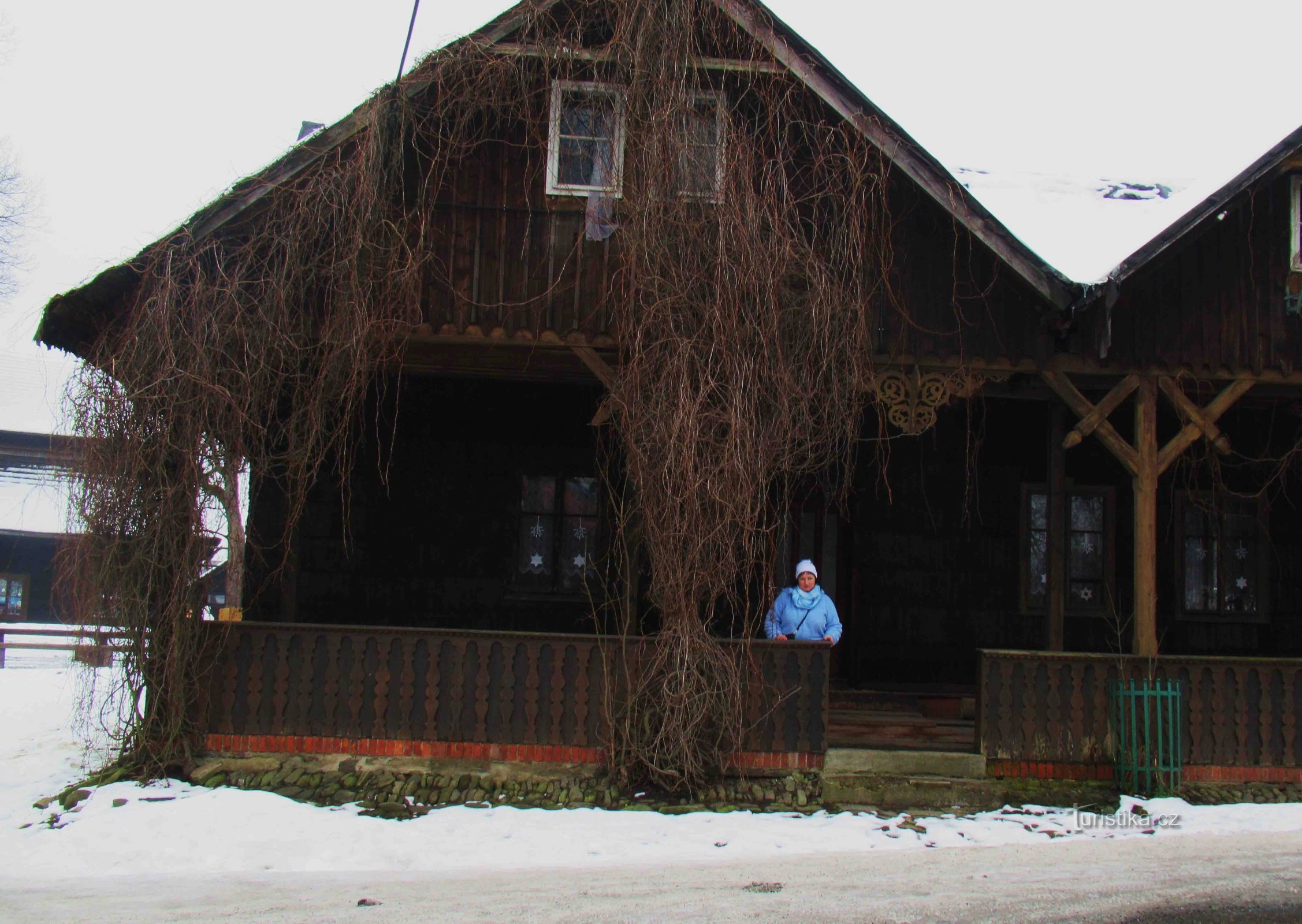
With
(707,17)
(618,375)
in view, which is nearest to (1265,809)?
(618,375)

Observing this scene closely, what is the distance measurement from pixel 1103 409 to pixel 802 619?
325cm

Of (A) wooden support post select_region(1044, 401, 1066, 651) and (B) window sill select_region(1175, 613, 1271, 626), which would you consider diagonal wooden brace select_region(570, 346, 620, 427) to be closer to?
(A) wooden support post select_region(1044, 401, 1066, 651)

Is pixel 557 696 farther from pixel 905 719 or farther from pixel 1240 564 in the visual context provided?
pixel 1240 564

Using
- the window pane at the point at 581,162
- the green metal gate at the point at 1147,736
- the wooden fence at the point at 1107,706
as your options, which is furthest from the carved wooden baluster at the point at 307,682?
the green metal gate at the point at 1147,736

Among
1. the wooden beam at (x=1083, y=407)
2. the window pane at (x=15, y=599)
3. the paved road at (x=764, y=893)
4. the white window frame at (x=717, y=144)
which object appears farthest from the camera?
the window pane at (x=15, y=599)

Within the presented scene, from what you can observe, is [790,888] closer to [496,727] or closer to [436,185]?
[496,727]

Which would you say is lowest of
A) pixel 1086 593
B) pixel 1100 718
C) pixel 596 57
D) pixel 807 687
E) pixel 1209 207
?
pixel 1100 718

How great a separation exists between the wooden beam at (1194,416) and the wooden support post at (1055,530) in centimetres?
85

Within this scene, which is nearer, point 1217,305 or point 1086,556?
point 1217,305

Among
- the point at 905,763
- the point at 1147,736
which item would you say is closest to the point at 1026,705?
the point at 1147,736

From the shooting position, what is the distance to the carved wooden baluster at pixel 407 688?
9.20 metres

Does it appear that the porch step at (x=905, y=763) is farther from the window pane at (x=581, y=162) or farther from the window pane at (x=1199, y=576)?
the window pane at (x=581, y=162)

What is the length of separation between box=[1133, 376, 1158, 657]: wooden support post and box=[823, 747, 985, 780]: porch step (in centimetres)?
185

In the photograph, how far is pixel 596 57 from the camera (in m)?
9.59
